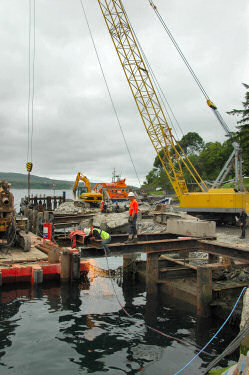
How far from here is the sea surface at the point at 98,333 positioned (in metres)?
9.16

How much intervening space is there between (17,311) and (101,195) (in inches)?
1557

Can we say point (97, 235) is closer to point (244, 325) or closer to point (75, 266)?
point (75, 266)

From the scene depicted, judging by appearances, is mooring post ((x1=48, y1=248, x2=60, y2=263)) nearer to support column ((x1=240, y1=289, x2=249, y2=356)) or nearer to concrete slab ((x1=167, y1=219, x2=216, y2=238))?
concrete slab ((x1=167, y1=219, x2=216, y2=238))

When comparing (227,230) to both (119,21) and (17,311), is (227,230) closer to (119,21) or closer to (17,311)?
(17,311)

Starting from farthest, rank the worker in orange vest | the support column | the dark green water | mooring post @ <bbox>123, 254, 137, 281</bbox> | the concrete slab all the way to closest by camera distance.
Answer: mooring post @ <bbox>123, 254, 137, 281</bbox> → the concrete slab → the worker in orange vest → the dark green water → the support column

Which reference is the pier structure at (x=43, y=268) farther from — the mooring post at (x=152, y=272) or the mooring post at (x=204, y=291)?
the mooring post at (x=204, y=291)

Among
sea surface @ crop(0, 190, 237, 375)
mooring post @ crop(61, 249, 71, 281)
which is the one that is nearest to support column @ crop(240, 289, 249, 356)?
sea surface @ crop(0, 190, 237, 375)

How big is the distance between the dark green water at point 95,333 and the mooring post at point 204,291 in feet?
1.34

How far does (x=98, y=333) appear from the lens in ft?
36.7

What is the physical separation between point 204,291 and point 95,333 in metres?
4.13

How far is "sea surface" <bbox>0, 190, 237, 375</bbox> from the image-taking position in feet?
30.0

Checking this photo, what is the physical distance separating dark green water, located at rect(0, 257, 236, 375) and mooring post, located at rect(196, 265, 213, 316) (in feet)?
1.34

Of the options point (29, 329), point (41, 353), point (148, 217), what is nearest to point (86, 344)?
point (41, 353)

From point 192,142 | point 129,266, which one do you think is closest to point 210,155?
point 192,142
